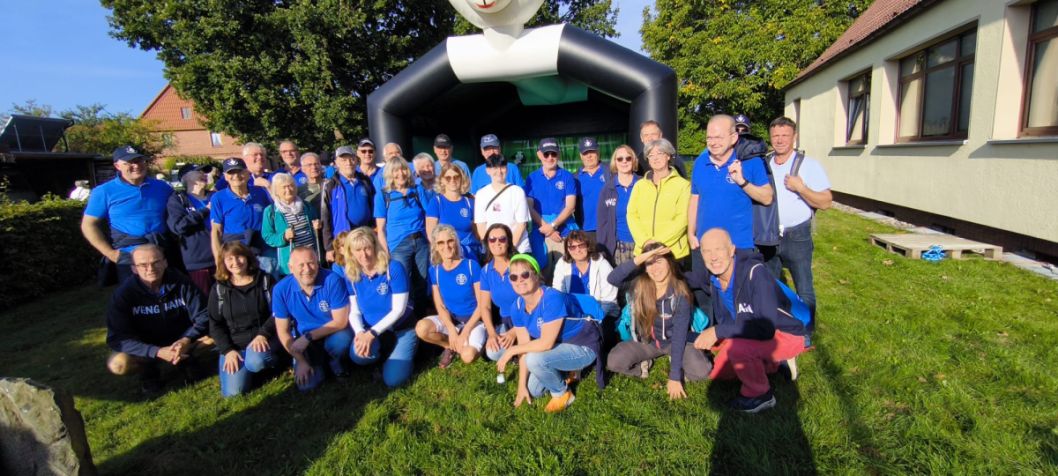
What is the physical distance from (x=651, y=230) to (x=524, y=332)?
1.17 metres

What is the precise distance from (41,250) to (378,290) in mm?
5814

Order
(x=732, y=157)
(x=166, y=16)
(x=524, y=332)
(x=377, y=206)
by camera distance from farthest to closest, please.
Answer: (x=166, y=16), (x=377, y=206), (x=732, y=157), (x=524, y=332)

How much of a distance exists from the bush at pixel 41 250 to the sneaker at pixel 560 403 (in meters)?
6.84

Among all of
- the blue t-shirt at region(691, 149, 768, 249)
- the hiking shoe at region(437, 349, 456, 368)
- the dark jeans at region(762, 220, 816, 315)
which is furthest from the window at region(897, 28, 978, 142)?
the hiking shoe at region(437, 349, 456, 368)

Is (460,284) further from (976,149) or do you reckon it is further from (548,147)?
(976,149)

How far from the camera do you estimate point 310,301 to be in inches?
131

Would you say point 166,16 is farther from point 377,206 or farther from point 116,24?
point 377,206

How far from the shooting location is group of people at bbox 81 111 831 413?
9.41ft

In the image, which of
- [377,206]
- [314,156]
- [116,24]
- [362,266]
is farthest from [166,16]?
[362,266]

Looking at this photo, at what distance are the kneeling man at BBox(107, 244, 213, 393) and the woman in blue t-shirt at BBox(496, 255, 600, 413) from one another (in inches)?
86.1

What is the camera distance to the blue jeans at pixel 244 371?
10.5ft

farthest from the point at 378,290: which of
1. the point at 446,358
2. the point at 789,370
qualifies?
the point at 789,370

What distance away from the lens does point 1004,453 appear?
2.17 m

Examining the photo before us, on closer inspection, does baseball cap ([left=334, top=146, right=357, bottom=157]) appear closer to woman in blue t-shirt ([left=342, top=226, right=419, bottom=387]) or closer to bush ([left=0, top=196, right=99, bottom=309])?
woman in blue t-shirt ([left=342, top=226, right=419, bottom=387])
